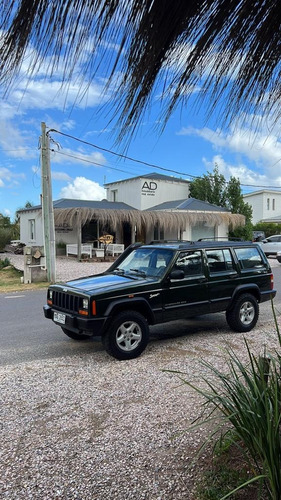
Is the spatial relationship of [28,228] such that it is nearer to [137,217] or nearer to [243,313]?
[137,217]

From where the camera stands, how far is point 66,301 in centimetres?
588

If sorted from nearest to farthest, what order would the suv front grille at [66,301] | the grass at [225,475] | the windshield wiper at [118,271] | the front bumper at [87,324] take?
the grass at [225,475] → the front bumper at [87,324] → the suv front grille at [66,301] → the windshield wiper at [118,271]

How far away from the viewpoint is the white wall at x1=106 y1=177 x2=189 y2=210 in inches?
1329

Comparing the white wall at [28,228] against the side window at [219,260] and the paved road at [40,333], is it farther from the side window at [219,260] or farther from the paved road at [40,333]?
the side window at [219,260]

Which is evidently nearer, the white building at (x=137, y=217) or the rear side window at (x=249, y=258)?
the rear side window at (x=249, y=258)

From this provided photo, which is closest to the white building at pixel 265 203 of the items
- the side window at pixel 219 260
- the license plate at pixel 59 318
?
the side window at pixel 219 260

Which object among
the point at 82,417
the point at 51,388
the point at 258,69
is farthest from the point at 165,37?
the point at 51,388

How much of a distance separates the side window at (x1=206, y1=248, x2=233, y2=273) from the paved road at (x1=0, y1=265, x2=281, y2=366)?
1232mm

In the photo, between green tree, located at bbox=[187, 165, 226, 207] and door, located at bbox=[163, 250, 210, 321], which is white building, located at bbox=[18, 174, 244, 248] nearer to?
green tree, located at bbox=[187, 165, 226, 207]

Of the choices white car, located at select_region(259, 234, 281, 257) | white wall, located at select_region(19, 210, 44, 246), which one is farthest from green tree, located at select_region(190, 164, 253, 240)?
white wall, located at select_region(19, 210, 44, 246)

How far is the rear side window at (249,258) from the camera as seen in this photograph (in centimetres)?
736

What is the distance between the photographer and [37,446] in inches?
124

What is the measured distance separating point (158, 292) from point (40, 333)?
9.20ft

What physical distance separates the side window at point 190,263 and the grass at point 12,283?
27.9 feet
